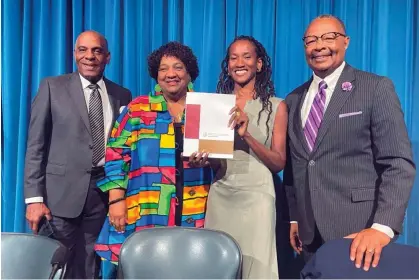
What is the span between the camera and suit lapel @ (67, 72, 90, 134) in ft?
7.80

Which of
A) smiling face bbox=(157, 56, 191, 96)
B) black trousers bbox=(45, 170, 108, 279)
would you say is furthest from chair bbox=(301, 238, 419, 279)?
black trousers bbox=(45, 170, 108, 279)

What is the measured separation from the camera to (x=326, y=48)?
1.96m

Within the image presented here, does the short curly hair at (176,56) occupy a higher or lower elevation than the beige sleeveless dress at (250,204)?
higher

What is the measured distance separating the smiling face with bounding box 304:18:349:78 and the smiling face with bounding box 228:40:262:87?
0.99ft

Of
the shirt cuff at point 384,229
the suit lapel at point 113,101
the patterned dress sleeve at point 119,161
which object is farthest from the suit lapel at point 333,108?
the suit lapel at point 113,101

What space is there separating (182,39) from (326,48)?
1.29 m

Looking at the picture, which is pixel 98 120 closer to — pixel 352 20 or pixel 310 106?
pixel 310 106

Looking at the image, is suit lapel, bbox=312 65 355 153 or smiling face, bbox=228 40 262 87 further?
smiling face, bbox=228 40 262 87

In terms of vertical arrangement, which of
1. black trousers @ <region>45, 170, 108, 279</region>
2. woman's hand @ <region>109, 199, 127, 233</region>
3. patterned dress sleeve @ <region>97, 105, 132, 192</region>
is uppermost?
patterned dress sleeve @ <region>97, 105, 132, 192</region>

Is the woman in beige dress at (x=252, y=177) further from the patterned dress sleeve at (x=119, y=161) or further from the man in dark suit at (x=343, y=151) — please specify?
the patterned dress sleeve at (x=119, y=161)

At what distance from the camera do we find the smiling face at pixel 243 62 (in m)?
2.16

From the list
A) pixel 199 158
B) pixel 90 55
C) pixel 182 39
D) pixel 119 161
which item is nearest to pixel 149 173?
pixel 119 161

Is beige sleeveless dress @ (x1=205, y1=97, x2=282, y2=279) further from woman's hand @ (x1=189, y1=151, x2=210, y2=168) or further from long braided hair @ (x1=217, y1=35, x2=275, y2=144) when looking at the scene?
woman's hand @ (x1=189, y1=151, x2=210, y2=168)

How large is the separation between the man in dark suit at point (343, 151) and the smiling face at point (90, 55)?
44.2 inches
